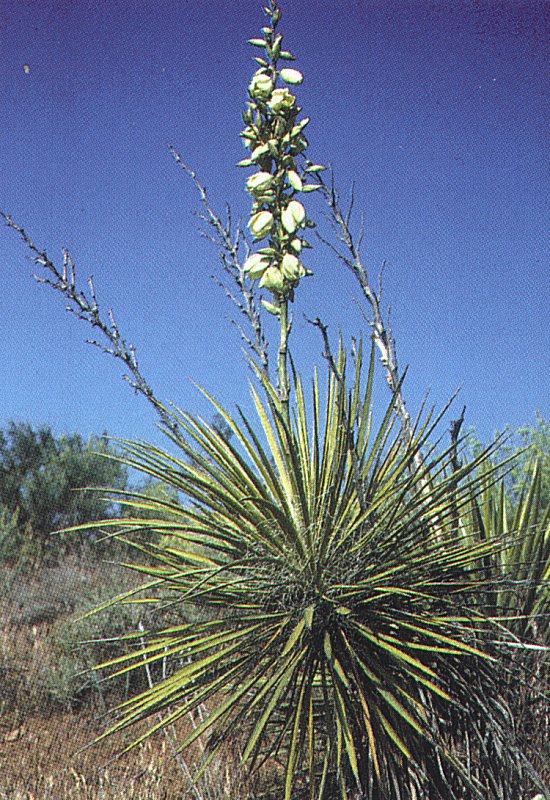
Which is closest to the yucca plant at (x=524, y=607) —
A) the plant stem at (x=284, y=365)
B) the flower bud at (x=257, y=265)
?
the plant stem at (x=284, y=365)

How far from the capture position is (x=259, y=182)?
2.66m

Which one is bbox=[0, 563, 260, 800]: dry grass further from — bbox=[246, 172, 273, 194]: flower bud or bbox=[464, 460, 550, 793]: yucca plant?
bbox=[246, 172, 273, 194]: flower bud

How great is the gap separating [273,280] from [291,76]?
2.50 ft

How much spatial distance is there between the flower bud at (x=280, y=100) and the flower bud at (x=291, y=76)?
0.04 metres

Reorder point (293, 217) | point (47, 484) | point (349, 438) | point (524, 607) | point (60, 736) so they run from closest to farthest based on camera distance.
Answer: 1. point (349, 438)
2. point (293, 217)
3. point (524, 607)
4. point (60, 736)
5. point (47, 484)

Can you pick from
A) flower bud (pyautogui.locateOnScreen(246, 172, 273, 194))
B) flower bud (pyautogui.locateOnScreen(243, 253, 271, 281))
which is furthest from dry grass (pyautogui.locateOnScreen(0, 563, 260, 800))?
flower bud (pyautogui.locateOnScreen(246, 172, 273, 194))

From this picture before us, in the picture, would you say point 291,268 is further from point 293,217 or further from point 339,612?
point 339,612

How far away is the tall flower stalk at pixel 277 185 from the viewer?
8.61 feet

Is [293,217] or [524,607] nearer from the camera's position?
[293,217]

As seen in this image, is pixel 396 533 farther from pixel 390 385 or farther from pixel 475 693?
pixel 390 385

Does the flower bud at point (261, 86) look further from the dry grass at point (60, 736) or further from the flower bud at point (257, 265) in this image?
the dry grass at point (60, 736)

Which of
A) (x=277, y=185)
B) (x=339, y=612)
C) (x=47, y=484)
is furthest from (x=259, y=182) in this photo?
(x=47, y=484)

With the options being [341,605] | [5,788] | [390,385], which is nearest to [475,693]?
[341,605]

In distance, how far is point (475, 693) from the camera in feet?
8.16
